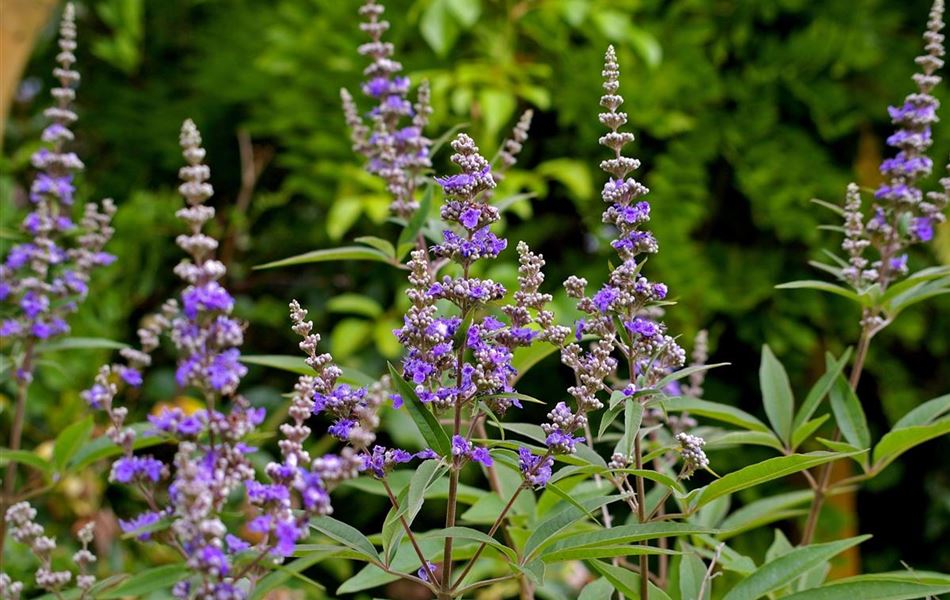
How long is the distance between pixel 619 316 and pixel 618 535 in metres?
0.26

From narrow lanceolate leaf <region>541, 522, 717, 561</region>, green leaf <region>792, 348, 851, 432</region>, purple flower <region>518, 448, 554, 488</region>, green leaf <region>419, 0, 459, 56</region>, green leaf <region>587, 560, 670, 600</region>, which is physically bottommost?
green leaf <region>587, 560, 670, 600</region>

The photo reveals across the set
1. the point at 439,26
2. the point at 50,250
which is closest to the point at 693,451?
the point at 50,250

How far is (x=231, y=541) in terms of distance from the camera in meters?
0.97

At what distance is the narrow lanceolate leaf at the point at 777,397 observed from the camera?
166 centimetres

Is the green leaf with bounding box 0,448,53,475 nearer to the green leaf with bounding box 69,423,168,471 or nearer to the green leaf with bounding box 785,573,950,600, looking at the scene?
the green leaf with bounding box 69,423,168,471

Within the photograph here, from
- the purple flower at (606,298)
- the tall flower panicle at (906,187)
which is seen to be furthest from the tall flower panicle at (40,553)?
the tall flower panicle at (906,187)

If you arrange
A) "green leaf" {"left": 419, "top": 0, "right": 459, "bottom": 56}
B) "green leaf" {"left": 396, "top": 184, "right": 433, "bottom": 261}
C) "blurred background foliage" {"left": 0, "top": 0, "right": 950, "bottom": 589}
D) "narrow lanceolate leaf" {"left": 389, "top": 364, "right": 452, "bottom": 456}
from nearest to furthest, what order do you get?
1. "narrow lanceolate leaf" {"left": 389, "top": 364, "right": 452, "bottom": 456}
2. "green leaf" {"left": 396, "top": 184, "right": 433, "bottom": 261}
3. "green leaf" {"left": 419, "top": 0, "right": 459, "bottom": 56}
4. "blurred background foliage" {"left": 0, "top": 0, "right": 950, "bottom": 589}

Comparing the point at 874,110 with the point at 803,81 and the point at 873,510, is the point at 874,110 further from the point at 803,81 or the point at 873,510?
the point at 873,510

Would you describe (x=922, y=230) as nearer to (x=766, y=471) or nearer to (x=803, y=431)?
(x=803, y=431)

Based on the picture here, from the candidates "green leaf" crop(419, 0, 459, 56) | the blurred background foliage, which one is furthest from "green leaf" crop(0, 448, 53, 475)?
"green leaf" crop(419, 0, 459, 56)

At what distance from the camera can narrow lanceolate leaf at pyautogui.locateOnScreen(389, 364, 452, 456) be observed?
1.05 meters

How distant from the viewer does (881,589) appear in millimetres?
1201

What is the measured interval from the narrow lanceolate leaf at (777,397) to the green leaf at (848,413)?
3.0 inches

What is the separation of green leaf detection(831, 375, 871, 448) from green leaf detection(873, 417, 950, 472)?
0.03 m
